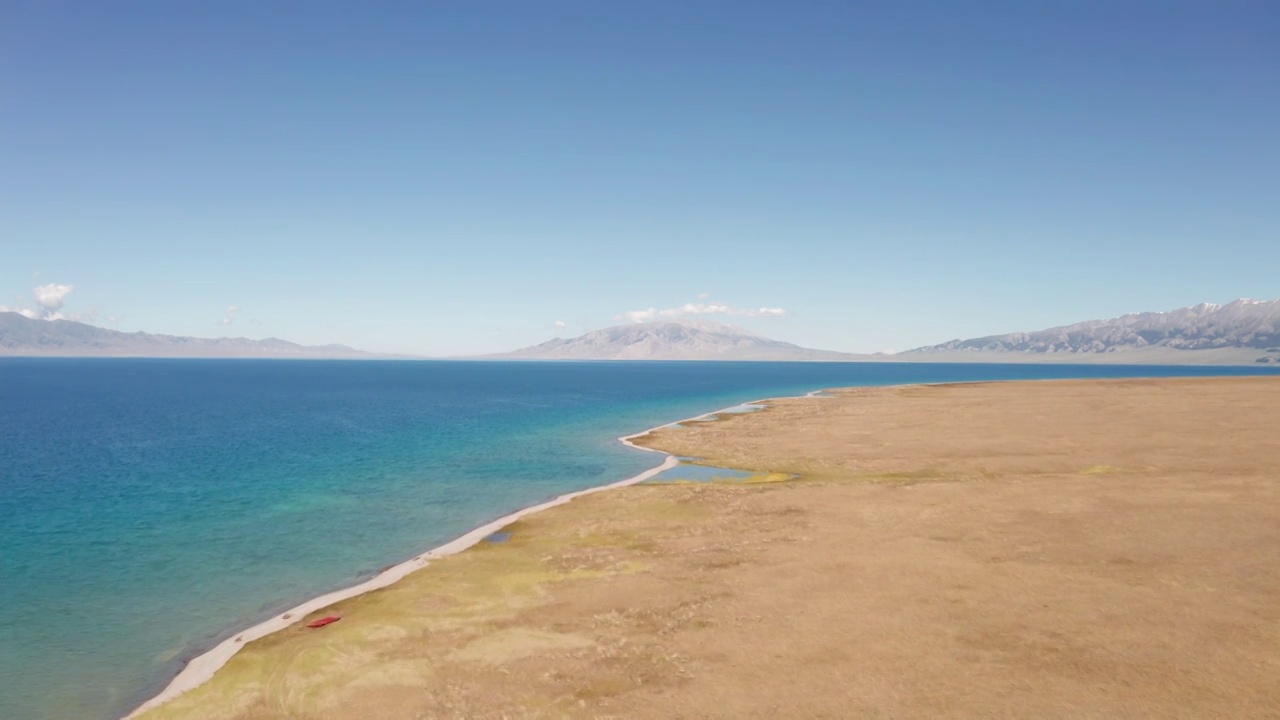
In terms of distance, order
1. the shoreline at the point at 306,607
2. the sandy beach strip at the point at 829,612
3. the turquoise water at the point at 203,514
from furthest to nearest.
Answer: the turquoise water at the point at 203,514 → the shoreline at the point at 306,607 → the sandy beach strip at the point at 829,612

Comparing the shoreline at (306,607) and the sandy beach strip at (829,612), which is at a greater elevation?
the sandy beach strip at (829,612)

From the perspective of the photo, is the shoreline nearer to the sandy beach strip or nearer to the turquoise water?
the sandy beach strip

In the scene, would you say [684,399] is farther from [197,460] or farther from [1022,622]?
[1022,622]

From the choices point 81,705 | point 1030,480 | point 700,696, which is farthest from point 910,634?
point 1030,480

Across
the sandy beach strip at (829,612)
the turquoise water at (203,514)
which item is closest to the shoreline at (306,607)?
the sandy beach strip at (829,612)

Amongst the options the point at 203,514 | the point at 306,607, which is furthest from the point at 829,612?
the point at 203,514

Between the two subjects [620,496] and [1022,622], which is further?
[620,496]

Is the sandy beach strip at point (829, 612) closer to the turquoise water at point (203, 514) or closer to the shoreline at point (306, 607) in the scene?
the shoreline at point (306, 607)

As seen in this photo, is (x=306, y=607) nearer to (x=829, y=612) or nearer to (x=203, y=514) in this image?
(x=829, y=612)
